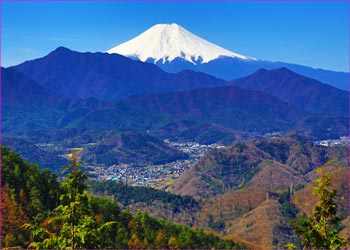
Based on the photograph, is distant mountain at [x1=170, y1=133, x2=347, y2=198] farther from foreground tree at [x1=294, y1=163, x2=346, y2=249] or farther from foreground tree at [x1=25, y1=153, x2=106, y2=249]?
foreground tree at [x1=25, y1=153, x2=106, y2=249]

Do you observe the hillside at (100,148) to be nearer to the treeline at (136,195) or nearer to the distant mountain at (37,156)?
the distant mountain at (37,156)

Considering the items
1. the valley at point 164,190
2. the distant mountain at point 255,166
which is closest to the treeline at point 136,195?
the valley at point 164,190

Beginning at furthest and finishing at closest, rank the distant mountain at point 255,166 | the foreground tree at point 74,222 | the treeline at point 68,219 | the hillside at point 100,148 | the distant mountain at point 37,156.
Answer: the hillside at point 100,148 < the distant mountain at point 37,156 < the distant mountain at point 255,166 < the treeline at point 68,219 < the foreground tree at point 74,222

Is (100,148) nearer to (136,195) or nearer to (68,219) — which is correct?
(136,195)

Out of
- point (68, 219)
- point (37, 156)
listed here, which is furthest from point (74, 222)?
point (37, 156)

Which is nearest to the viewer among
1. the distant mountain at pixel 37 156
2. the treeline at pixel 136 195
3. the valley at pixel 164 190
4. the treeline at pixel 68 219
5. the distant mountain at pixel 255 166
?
the treeline at pixel 68 219

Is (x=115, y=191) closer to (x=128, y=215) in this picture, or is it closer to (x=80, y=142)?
(x=128, y=215)

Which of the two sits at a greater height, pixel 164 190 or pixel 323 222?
pixel 323 222
